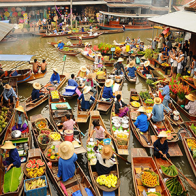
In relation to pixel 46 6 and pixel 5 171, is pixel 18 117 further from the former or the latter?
pixel 46 6

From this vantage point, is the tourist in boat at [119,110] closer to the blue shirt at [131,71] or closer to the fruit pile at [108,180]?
the fruit pile at [108,180]

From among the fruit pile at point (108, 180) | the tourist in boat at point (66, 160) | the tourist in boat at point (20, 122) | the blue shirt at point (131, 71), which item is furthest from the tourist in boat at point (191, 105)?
the tourist in boat at point (20, 122)

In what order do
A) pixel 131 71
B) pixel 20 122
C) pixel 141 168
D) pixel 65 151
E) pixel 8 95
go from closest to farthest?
1. pixel 65 151
2. pixel 141 168
3. pixel 20 122
4. pixel 8 95
5. pixel 131 71

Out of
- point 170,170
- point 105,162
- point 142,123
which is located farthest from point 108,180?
point 142,123

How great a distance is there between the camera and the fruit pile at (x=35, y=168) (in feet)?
20.2

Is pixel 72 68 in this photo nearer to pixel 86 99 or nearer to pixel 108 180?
pixel 86 99

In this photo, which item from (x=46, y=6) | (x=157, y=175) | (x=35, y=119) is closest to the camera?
(x=157, y=175)

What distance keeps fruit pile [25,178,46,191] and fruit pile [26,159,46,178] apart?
18 cm

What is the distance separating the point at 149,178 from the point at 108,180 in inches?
47.5

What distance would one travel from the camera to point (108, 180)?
19.9ft

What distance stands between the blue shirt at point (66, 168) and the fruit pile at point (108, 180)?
32.0 inches

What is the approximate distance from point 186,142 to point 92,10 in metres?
30.2

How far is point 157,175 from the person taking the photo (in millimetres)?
6297

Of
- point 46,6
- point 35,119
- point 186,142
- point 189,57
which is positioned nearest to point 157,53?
point 189,57
